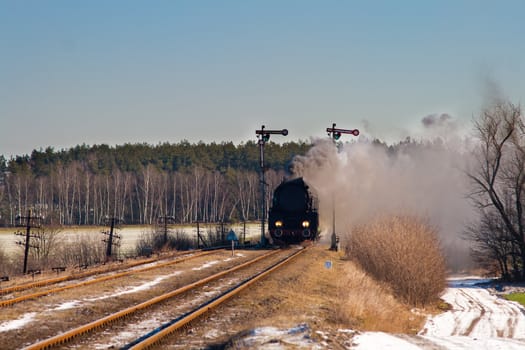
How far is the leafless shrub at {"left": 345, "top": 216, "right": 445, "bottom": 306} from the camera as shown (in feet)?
103

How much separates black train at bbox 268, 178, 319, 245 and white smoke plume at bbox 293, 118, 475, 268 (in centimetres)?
337

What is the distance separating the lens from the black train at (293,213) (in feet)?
130

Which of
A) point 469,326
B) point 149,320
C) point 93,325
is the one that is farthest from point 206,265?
point 93,325

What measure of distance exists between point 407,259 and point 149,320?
65.5ft

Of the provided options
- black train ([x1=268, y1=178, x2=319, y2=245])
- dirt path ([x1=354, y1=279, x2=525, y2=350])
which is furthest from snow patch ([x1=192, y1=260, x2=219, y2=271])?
dirt path ([x1=354, y1=279, x2=525, y2=350])

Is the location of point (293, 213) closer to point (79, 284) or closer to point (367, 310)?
point (367, 310)

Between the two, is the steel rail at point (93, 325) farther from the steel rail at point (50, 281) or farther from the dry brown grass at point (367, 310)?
the steel rail at point (50, 281)

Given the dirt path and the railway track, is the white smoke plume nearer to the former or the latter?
the dirt path

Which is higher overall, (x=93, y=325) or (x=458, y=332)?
(x=93, y=325)

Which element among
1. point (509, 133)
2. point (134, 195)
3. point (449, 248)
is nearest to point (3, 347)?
point (509, 133)

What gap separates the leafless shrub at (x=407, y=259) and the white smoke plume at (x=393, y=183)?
Answer: 3593mm

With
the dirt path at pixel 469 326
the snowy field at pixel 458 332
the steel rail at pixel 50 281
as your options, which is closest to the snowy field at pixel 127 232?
the dirt path at pixel 469 326

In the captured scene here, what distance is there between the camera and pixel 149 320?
1407cm

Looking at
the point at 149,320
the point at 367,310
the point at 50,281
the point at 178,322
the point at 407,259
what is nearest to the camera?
the point at 178,322
